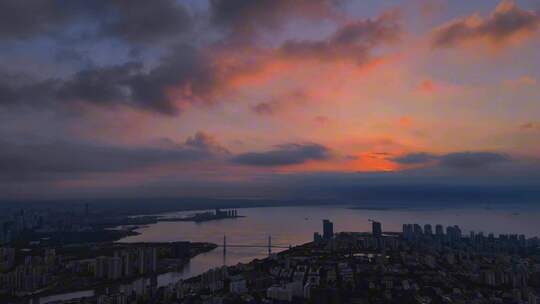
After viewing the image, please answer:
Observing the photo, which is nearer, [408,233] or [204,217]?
[408,233]

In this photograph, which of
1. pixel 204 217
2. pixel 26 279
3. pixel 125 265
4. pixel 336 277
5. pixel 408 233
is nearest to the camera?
pixel 336 277

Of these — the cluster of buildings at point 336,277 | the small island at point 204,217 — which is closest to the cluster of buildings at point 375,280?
the cluster of buildings at point 336,277

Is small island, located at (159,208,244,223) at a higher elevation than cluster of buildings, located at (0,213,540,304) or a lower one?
lower

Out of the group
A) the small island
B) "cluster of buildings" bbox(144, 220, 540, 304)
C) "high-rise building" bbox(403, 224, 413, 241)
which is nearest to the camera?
"cluster of buildings" bbox(144, 220, 540, 304)

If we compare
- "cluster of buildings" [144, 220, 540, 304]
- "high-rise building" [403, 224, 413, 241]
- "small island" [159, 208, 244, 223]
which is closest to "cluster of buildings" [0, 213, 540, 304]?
"cluster of buildings" [144, 220, 540, 304]

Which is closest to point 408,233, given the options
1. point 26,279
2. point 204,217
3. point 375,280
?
point 375,280

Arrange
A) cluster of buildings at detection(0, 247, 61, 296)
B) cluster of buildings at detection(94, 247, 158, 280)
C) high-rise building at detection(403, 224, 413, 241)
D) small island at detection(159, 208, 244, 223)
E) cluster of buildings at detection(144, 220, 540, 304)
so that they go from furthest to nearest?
small island at detection(159, 208, 244, 223), high-rise building at detection(403, 224, 413, 241), cluster of buildings at detection(94, 247, 158, 280), cluster of buildings at detection(0, 247, 61, 296), cluster of buildings at detection(144, 220, 540, 304)

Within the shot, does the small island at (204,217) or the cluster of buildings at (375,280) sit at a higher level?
the cluster of buildings at (375,280)

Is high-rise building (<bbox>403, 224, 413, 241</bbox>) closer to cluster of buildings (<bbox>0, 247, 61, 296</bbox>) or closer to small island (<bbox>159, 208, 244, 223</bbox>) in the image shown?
cluster of buildings (<bbox>0, 247, 61, 296</bbox>)

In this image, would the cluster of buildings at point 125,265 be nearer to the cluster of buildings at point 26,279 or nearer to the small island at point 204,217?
the cluster of buildings at point 26,279

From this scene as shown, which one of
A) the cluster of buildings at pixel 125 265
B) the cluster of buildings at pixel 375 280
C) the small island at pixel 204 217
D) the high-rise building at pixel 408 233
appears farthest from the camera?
the small island at pixel 204 217

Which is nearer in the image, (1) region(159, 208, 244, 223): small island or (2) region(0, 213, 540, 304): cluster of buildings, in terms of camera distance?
(2) region(0, 213, 540, 304): cluster of buildings

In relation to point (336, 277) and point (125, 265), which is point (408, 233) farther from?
point (125, 265)

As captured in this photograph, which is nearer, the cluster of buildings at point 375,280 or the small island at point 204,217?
the cluster of buildings at point 375,280
